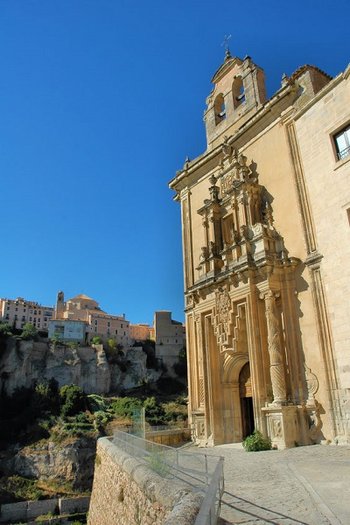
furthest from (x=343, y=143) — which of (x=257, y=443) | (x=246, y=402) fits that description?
(x=246, y=402)

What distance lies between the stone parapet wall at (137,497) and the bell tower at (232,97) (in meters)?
13.9

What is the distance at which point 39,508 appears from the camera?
3120 centimetres

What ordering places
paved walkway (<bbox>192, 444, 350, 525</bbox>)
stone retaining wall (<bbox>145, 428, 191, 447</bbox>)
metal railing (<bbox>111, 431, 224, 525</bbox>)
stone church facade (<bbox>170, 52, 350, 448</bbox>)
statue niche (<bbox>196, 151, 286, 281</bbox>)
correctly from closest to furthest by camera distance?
metal railing (<bbox>111, 431, 224, 525</bbox>) < paved walkway (<bbox>192, 444, 350, 525</bbox>) < stone church facade (<bbox>170, 52, 350, 448</bbox>) < statue niche (<bbox>196, 151, 286, 281</bbox>) < stone retaining wall (<bbox>145, 428, 191, 447</bbox>)

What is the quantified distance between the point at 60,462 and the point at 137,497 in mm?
38964

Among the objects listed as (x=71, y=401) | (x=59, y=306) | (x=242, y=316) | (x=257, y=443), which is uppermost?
(x=59, y=306)

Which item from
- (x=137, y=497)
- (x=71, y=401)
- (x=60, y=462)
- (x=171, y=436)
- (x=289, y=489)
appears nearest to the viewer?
(x=289, y=489)

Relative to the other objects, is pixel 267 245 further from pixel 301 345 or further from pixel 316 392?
pixel 316 392

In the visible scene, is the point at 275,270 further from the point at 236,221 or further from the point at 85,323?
the point at 85,323

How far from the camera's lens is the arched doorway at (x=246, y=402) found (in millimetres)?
15242

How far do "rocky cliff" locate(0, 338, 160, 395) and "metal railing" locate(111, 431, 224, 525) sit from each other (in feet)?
202

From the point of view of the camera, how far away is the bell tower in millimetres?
17797

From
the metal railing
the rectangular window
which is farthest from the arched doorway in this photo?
the rectangular window

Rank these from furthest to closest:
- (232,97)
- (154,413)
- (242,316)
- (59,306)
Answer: (59,306) → (154,413) → (232,97) → (242,316)

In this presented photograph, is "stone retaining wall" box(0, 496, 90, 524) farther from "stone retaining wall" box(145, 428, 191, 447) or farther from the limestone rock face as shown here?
"stone retaining wall" box(145, 428, 191, 447)
